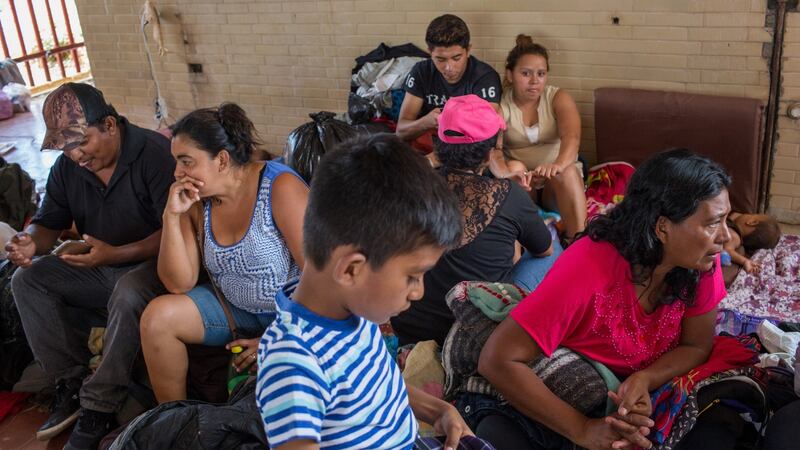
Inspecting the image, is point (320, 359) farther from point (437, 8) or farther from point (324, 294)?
point (437, 8)

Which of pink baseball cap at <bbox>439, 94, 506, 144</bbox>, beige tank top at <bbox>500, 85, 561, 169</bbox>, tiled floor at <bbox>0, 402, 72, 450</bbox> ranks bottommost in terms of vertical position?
tiled floor at <bbox>0, 402, 72, 450</bbox>

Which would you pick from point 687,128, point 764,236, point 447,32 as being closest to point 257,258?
point 447,32

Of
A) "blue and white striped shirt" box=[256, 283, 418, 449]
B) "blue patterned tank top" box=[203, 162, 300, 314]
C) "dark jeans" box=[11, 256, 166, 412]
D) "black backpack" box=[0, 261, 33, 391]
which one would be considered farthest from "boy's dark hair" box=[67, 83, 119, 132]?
"blue and white striped shirt" box=[256, 283, 418, 449]

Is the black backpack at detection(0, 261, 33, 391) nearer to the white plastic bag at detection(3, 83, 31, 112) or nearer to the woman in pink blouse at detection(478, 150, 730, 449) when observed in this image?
the woman in pink blouse at detection(478, 150, 730, 449)

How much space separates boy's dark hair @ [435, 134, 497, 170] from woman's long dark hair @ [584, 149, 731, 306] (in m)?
0.81

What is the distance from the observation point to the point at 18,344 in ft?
12.2

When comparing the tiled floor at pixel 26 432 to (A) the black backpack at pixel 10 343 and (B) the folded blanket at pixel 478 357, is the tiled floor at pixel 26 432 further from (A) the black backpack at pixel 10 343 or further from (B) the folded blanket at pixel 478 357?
→ (B) the folded blanket at pixel 478 357

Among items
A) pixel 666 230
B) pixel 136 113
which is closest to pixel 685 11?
pixel 666 230

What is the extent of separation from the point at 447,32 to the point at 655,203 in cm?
255

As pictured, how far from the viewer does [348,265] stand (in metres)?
1.46

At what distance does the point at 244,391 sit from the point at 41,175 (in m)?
5.40

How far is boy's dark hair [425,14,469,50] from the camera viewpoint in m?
4.46

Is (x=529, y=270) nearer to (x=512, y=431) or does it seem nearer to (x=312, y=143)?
(x=512, y=431)

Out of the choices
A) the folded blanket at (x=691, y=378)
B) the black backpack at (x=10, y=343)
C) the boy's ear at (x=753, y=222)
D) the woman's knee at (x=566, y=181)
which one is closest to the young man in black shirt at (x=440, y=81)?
the woman's knee at (x=566, y=181)
